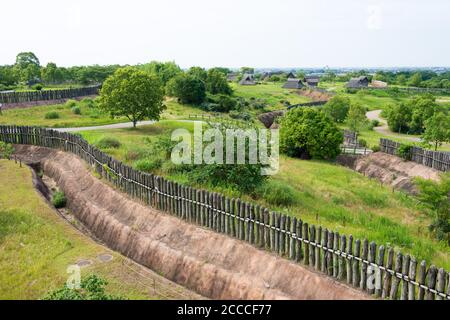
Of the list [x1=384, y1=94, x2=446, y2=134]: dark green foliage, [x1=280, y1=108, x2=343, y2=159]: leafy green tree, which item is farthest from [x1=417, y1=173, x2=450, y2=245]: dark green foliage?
[x1=384, y1=94, x2=446, y2=134]: dark green foliage

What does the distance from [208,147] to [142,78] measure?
17892 mm

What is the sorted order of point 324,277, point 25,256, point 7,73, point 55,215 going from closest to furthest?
point 324,277
point 25,256
point 55,215
point 7,73

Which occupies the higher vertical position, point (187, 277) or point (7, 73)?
point (7, 73)

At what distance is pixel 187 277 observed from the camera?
40.3 ft

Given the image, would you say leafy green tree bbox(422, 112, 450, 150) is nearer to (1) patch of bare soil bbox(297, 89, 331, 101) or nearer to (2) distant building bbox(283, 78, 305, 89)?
(1) patch of bare soil bbox(297, 89, 331, 101)

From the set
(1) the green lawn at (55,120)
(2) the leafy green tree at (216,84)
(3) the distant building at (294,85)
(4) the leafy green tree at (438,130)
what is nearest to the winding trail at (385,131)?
(4) the leafy green tree at (438,130)

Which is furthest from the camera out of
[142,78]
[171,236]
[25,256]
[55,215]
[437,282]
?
[142,78]

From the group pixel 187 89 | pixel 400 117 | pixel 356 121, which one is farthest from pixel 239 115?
pixel 400 117

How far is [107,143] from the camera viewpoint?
24969mm

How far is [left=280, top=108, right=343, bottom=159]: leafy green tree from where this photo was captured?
3198 centimetres

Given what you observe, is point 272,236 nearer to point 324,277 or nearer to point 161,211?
point 324,277
